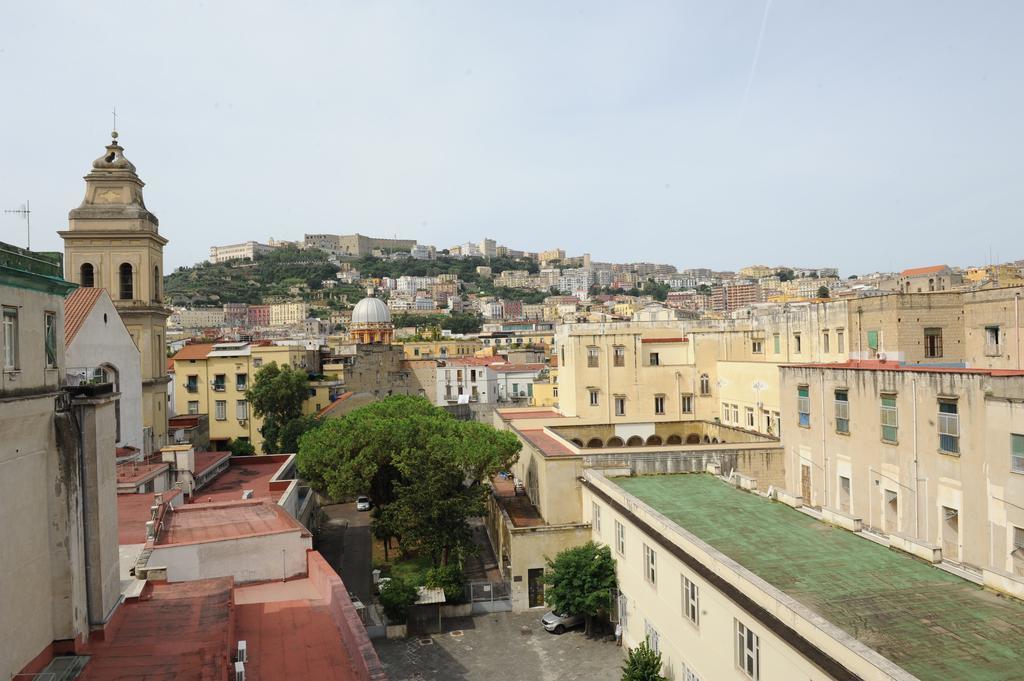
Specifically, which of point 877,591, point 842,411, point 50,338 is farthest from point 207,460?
point 877,591

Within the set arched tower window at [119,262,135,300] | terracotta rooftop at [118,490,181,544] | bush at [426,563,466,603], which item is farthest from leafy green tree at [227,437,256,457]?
bush at [426,563,466,603]

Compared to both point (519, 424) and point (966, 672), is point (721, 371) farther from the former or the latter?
point (966, 672)

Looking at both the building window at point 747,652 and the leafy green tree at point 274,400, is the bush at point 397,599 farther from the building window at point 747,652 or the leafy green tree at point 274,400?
the leafy green tree at point 274,400

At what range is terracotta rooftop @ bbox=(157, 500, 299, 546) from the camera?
50.2 feet

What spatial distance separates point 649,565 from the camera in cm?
1861

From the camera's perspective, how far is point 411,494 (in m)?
25.2

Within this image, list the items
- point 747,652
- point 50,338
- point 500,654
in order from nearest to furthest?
point 50,338
point 747,652
point 500,654

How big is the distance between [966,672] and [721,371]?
26.6 metres

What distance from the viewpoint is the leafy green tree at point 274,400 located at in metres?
48.7

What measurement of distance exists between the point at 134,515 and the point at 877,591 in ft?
54.8

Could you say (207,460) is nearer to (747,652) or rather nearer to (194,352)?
(747,652)

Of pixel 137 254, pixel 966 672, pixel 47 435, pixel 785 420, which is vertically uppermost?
pixel 137 254

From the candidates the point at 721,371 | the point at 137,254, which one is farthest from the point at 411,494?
the point at 721,371

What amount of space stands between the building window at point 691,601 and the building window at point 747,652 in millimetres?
1888
